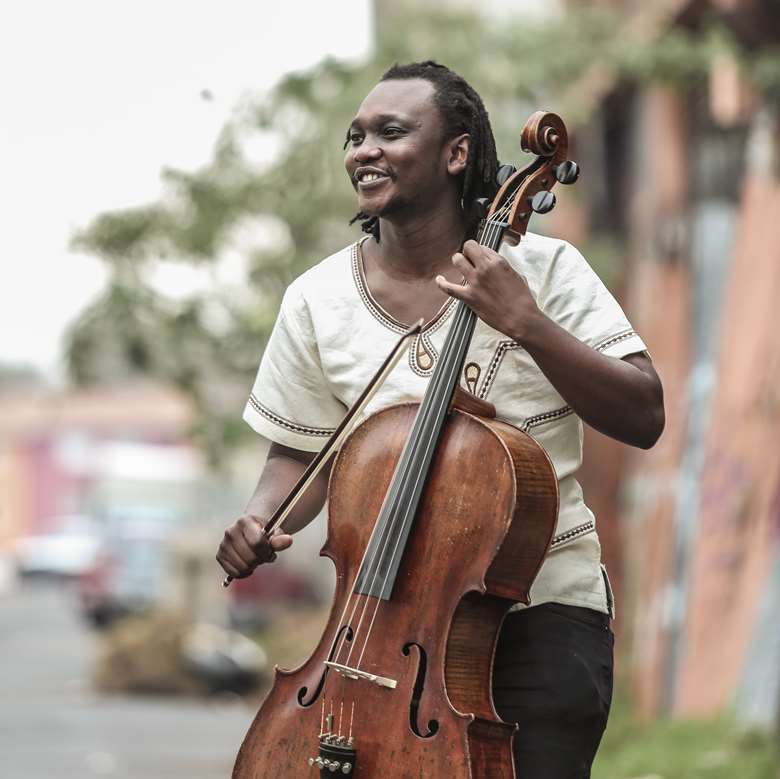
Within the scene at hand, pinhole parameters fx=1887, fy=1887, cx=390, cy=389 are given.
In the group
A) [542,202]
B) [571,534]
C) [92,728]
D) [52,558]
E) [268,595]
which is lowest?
[92,728]

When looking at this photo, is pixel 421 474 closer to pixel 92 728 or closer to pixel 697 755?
pixel 697 755

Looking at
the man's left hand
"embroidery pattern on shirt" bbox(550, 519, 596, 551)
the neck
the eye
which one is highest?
the eye

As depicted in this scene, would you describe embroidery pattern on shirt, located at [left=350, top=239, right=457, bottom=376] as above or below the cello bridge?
above

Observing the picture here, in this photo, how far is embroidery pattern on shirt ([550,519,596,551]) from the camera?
3.29m

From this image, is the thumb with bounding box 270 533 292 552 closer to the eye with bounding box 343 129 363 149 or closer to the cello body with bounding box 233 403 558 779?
the cello body with bounding box 233 403 558 779

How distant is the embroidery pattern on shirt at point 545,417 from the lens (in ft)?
10.8

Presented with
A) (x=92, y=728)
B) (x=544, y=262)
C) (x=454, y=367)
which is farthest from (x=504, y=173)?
(x=92, y=728)

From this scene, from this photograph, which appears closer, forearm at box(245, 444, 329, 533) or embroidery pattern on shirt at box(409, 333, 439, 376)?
embroidery pattern on shirt at box(409, 333, 439, 376)

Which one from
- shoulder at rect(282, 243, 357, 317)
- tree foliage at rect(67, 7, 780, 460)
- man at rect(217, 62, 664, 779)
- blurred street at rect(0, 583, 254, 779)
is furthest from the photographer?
blurred street at rect(0, 583, 254, 779)

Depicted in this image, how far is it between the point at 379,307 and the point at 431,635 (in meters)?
0.65

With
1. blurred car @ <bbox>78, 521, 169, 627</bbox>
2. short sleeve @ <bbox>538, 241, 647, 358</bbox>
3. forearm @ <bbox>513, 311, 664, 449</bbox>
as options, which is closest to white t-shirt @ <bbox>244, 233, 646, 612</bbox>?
short sleeve @ <bbox>538, 241, 647, 358</bbox>

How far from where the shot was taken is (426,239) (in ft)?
11.1

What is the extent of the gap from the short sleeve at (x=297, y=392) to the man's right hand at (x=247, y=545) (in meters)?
0.22

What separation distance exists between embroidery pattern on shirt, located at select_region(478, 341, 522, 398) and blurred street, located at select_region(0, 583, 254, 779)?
31.1 ft
